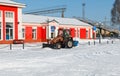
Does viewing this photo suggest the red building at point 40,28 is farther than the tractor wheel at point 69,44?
Yes

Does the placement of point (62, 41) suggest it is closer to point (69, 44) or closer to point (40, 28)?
point (69, 44)

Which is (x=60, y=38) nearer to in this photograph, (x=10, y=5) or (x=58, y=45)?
(x=58, y=45)

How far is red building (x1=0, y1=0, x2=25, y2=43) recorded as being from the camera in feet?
146

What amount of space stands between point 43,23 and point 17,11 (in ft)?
40.6

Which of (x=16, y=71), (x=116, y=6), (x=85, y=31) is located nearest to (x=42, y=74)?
(x=16, y=71)

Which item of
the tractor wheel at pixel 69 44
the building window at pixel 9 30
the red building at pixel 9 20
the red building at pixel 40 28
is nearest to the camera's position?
the tractor wheel at pixel 69 44

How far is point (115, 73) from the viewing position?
14367 millimetres

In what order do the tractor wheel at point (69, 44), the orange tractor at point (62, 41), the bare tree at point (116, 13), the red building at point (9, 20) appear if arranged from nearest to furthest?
the orange tractor at point (62, 41)
the tractor wheel at point (69, 44)
the red building at point (9, 20)
the bare tree at point (116, 13)

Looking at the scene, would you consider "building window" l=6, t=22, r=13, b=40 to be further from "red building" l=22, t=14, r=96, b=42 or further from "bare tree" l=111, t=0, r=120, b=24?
"bare tree" l=111, t=0, r=120, b=24

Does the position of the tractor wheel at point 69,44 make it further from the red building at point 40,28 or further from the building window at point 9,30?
the red building at point 40,28

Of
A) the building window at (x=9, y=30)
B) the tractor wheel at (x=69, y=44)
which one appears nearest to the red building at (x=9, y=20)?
the building window at (x=9, y=30)

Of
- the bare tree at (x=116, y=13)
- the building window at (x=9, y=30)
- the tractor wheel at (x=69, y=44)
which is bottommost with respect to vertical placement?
the tractor wheel at (x=69, y=44)

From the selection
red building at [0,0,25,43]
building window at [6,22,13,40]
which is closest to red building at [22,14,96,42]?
red building at [0,0,25,43]

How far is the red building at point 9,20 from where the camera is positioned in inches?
1757
